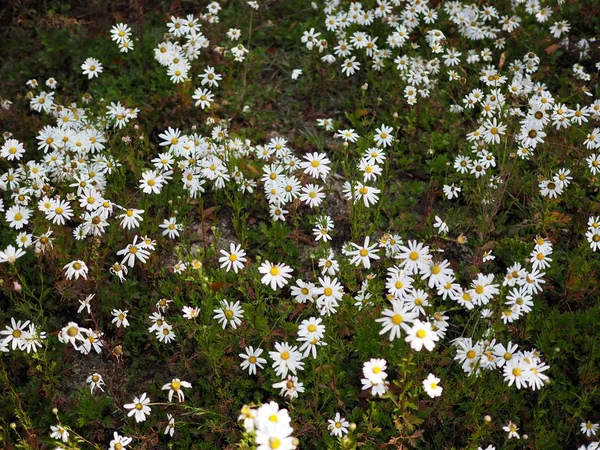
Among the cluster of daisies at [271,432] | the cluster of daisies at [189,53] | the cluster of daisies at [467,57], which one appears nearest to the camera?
the cluster of daisies at [271,432]

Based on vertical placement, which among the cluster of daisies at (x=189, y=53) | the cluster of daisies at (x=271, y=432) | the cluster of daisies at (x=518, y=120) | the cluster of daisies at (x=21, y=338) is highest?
the cluster of daisies at (x=189, y=53)

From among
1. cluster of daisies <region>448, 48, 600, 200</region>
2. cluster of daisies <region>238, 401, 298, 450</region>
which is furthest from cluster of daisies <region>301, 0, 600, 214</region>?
cluster of daisies <region>238, 401, 298, 450</region>

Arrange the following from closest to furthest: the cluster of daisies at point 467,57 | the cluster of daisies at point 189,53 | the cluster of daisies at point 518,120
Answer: the cluster of daisies at point 518,120 → the cluster of daisies at point 467,57 → the cluster of daisies at point 189,53

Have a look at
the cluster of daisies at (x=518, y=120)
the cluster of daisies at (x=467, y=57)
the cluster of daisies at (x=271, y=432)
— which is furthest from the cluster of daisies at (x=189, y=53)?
the cluster of daisies at (x=271, y=432)

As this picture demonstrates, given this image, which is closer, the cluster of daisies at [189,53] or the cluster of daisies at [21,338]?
the cluster of daisies at [21,338]

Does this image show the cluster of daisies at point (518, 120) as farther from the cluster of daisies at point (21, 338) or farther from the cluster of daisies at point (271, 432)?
the cluster of daisies at point (21, 338)

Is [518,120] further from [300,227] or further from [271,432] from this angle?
[271,432]

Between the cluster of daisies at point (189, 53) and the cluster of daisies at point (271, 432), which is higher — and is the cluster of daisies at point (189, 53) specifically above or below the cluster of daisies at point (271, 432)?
above

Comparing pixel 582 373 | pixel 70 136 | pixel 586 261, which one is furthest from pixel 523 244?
pixel 70 136
